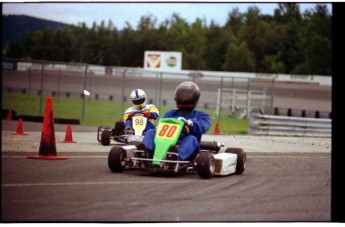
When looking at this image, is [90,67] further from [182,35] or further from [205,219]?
[205,219]

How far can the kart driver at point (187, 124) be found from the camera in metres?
10.3

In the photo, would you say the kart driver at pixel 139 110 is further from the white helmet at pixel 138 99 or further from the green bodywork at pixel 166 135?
the green bodywork at pixel 166 135

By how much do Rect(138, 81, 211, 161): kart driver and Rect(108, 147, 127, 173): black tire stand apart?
361 mm

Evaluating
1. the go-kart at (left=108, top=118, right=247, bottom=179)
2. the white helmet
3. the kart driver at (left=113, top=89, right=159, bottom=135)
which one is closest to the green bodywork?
the go-kart at (left=108, top=118, right=247, bottom=179)

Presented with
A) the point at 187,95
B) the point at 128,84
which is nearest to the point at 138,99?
the point at 187,95

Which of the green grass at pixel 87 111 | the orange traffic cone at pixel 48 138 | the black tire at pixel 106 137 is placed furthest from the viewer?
the green grass at pixel 87 111

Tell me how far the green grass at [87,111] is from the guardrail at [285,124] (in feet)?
2.22

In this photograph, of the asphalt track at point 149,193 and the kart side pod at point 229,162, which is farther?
the kart side pod at point 229,162

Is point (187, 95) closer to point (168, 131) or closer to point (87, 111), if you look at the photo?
point (168, 131)

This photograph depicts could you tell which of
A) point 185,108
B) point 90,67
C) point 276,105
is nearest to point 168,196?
point 185,108

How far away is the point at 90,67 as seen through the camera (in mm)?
23094

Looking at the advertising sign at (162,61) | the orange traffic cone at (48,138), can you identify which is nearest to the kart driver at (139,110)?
the orange traffic cone at (48,138)

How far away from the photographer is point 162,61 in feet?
105

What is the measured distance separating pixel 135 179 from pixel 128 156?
70 centimetres
